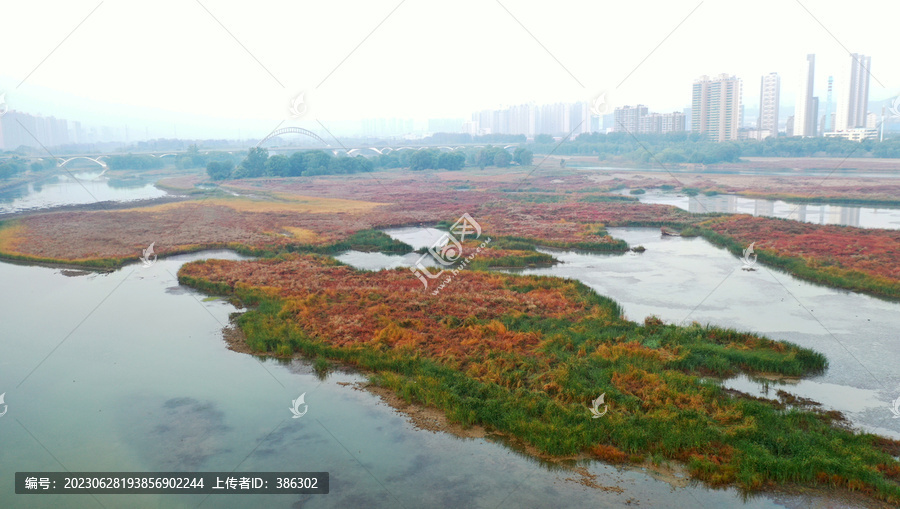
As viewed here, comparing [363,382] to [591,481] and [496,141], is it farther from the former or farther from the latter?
[496,141]

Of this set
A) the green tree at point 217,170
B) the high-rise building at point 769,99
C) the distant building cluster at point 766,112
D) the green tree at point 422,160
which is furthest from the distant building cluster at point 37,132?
the high-rise building at point 769,99

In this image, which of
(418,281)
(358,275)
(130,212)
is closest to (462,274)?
(418,281)

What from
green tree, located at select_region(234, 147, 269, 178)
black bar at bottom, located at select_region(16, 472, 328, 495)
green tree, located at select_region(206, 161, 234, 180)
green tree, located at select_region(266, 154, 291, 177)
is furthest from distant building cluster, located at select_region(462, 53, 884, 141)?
black bar at bottom, located at select_region(16, 472, 328, 495)

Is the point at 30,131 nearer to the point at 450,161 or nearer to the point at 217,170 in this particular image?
the point at 217,170

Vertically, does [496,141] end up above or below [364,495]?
above

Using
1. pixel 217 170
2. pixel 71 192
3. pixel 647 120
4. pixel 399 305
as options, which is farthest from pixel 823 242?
pixel 647 120

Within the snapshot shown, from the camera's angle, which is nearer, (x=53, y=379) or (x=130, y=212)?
(x=53, y=379)
